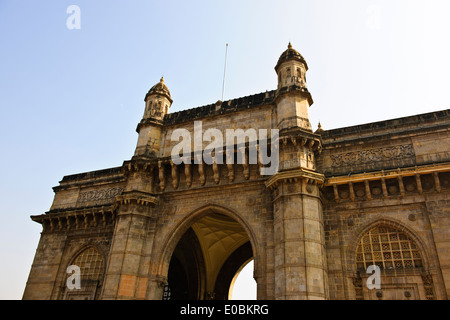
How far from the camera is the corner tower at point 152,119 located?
17.2 meters

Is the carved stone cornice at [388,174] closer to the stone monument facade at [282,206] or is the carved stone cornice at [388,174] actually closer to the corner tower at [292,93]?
the stone monument facade at [282,206]

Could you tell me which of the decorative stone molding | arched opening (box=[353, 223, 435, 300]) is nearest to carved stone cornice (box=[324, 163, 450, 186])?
arched opening (box=[353, 223, 435, 300])

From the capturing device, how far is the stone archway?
67.4 feet

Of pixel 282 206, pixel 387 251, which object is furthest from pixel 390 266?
pixel 282 206

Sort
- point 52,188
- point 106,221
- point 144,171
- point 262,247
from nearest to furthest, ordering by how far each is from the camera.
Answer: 1. point 262,247
2. point 144,171
3. point 106,221
4. point 52,188

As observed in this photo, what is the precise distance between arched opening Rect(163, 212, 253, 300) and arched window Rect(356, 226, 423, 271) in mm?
8810

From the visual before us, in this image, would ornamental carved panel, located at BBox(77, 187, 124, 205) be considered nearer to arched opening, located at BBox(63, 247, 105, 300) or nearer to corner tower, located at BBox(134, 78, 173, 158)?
arched opening, located at BBox(63, 247, 105, 300)

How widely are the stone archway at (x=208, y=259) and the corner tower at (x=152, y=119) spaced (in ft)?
17.9

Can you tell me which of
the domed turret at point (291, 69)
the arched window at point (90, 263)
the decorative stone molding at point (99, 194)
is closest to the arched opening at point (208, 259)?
the decorative stone molding at point (99, 194)
